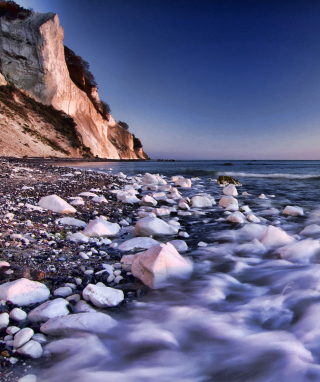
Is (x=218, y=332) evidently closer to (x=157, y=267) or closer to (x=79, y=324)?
(x=157, y=267)

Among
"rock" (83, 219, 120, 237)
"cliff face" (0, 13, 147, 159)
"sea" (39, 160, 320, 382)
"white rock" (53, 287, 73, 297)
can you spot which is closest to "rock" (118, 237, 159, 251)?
"rock" (83, 219, 120, 237)

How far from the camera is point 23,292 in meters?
1.68

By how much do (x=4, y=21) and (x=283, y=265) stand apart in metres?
40.0

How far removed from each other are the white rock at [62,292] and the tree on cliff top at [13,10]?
40.8 m

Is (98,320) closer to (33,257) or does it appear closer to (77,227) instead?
(33,257)

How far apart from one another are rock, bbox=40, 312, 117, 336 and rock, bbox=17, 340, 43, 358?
0.13 m

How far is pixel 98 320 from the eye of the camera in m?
1.54

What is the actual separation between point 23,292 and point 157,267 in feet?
3.50

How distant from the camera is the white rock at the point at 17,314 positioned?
147 centimetres

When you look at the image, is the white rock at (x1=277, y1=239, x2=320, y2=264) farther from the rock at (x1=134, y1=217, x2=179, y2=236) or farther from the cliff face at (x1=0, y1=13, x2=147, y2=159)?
the cliff face at (x1=0, y1=13, x2=147, y2=159)

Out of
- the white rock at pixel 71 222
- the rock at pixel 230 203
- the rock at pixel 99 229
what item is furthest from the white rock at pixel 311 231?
the white rock at pixel 71 222

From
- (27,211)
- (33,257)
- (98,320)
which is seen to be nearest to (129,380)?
(98,320)

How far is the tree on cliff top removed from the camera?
30359 millimetres

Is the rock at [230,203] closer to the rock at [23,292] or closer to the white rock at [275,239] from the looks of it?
the white rock at [275,239]
